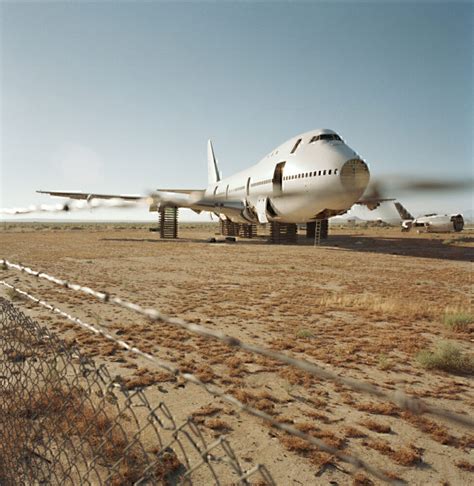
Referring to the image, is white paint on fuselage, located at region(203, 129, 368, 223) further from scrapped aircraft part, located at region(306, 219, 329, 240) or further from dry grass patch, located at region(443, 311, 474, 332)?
scrapped aircraft part, located at region(306, 219, 329, 240)

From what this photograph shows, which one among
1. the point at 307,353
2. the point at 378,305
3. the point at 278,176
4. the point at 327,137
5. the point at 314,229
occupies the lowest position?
the point at 307,353

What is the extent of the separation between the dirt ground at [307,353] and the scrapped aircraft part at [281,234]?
21.2 m

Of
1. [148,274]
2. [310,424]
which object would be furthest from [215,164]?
[310,424]

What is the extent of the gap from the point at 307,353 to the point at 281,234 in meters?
31.0

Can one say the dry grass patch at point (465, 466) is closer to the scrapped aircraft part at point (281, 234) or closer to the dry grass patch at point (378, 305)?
the dry grass patch at point (378, 305)

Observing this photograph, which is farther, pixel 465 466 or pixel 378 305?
pixel 378 305

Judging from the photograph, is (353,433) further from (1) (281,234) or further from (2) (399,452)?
(1) (281,234)

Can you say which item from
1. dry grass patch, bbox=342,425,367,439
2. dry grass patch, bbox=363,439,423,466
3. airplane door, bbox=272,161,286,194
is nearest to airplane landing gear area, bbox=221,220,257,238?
airplane door, bbox=272,161,286,194

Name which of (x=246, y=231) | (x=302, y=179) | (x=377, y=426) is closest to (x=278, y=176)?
(x=302, y=179)

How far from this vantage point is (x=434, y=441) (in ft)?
13.2

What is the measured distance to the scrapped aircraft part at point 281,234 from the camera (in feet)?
119

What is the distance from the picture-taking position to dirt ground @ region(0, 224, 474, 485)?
3.81 m

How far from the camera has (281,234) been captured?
122 feet

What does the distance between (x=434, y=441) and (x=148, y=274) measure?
13104mm
